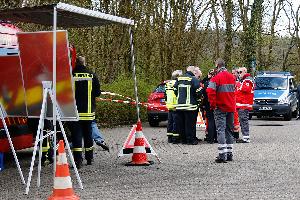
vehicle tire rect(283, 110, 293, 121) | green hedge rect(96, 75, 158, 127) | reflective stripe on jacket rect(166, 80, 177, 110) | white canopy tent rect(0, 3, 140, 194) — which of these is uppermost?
white canopy tent rect(0, 3, 140, 194)

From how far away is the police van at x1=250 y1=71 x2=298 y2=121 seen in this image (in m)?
30.6

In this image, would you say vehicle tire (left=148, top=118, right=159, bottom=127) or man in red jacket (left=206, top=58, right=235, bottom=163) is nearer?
man in red jacket (left=206, top=58, right=235, bottom=163)

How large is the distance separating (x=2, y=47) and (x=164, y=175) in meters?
3.75

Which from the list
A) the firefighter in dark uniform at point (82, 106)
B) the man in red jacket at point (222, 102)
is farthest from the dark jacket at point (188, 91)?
the firefighter in dark uniform at point (82, 106)

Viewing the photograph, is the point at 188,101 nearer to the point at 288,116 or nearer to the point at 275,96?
the point at 275,96

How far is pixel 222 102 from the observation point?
43.1 feet

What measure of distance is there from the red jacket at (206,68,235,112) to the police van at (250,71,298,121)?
1761cm

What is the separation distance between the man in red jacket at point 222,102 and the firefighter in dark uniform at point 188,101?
3.51m

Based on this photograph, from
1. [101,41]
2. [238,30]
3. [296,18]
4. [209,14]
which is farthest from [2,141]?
[296,18]

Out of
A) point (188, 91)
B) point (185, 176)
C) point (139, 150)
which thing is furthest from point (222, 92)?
point (188, 91)

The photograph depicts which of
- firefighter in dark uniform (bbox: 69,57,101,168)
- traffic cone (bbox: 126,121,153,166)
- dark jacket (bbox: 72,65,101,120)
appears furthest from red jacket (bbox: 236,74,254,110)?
dark jacket (bbox: 72,65,101,120)

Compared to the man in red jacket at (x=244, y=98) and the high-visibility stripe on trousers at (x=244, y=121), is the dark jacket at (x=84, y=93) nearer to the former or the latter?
the man in red jacket at (x=244, y=98)

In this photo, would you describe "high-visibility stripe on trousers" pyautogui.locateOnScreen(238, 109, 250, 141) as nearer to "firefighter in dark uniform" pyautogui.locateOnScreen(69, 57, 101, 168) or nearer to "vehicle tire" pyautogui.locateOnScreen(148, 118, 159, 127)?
"firefighter in dark uniform" pyautogui.locateOnScreen(69, 57, 101, 168)

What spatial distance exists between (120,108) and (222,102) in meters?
12.2
